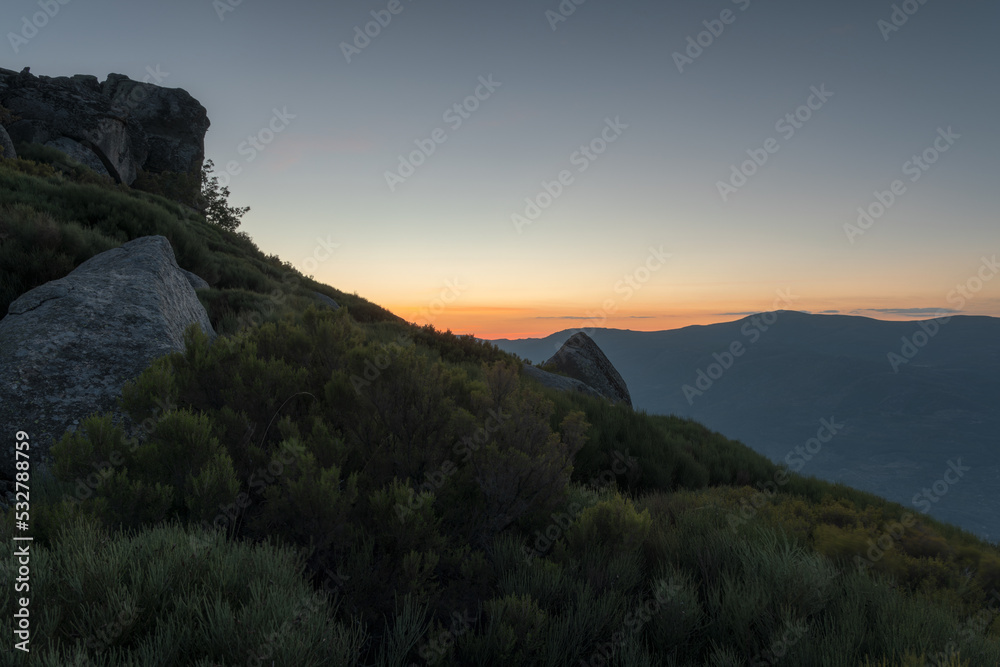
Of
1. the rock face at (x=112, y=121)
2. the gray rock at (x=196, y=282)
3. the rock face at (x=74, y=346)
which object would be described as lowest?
the rock face at (x=74, y=346)

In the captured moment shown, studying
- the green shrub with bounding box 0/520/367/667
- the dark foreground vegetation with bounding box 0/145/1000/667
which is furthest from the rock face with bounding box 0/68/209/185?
the green shrub with bounding box 0/520/367/667

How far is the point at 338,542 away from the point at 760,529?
11.3 ft

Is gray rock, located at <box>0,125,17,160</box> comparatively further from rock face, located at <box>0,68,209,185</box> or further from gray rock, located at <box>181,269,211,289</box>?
gray rock, located at <box>181,269,211,289</box>

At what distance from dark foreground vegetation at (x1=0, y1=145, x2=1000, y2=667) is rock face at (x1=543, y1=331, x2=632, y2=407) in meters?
13.9

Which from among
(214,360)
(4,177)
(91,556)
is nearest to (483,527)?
(91,556)

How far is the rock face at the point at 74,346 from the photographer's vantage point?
464 cm

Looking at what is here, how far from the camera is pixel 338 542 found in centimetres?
299

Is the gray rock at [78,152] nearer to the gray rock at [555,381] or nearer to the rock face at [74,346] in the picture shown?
the gray rock at [555,381]

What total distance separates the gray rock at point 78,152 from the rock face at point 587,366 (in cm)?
2589

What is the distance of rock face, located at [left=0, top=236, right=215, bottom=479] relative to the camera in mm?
4637

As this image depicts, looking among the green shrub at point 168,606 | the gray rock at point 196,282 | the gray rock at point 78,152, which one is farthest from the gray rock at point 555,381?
the gray rock at point 78,152

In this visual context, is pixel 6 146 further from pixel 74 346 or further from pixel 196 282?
pixel 74 346

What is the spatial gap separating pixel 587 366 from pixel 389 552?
55.7 ft

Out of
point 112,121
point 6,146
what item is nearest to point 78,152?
point 112,121
